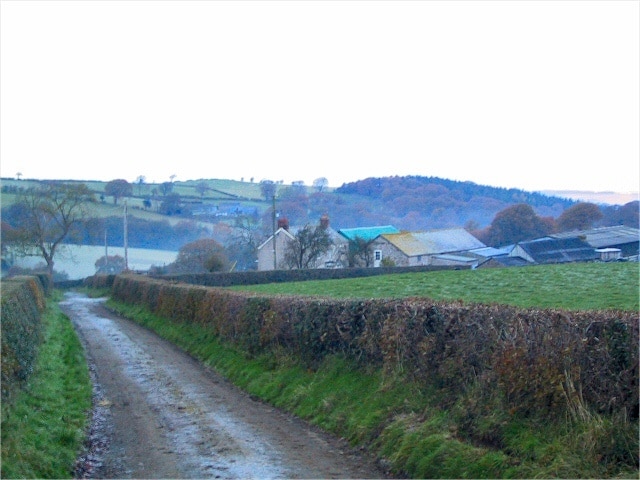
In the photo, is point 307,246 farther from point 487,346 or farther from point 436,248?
point 487,346

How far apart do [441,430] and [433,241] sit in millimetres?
58904

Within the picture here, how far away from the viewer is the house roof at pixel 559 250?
43750mm

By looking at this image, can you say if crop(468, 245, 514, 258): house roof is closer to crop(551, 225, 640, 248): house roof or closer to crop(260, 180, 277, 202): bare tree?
crop(551, 225, 640, 248): house roof

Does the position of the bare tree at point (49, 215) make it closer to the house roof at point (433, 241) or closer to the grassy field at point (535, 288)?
the house roof at point (433, 241)

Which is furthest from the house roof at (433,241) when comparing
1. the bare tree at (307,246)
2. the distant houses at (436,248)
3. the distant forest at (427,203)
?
the bare tree at (307,246)

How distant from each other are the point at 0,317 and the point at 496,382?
25.1ft

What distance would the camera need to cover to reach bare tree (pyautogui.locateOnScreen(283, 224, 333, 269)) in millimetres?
62312

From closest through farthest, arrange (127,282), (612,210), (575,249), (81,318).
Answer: (81,318) → (127,282) → (575,249) → (612,210)

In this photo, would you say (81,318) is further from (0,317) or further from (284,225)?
(284,225)

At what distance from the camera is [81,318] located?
34.2m

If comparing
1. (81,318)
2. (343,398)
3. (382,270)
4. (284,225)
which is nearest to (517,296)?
(343,398)

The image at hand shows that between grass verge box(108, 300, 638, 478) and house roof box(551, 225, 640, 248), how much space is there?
3516cm

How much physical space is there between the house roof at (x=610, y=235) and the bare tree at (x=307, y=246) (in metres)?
21.7

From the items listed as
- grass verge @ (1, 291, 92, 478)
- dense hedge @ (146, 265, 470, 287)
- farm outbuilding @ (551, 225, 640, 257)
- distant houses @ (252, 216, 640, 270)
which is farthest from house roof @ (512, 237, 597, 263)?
grass verge @ (1, 291, 92, 478)
